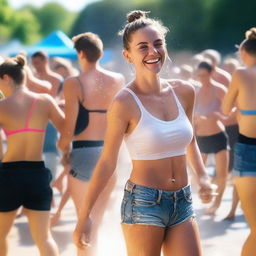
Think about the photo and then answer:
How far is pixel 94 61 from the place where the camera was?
5.90 m

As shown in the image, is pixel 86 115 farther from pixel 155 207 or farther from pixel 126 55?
pixel 155 207

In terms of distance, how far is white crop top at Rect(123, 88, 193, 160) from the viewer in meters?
3.83

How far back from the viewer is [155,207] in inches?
150

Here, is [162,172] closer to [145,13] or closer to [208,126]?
[145,13]

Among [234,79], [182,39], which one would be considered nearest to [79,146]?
[234,79]

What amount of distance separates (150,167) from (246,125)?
1982 mm

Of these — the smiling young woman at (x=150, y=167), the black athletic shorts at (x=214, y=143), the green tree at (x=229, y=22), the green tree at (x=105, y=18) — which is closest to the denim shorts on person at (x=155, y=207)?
the smiling young woman at (x=150, y=167)

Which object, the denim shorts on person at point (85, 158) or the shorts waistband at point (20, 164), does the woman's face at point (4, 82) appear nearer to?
the shorts waistband at point (20, 164)

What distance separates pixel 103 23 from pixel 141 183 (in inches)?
2731

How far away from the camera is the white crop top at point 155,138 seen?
3830mm

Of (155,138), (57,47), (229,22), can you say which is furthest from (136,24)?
(229,22)

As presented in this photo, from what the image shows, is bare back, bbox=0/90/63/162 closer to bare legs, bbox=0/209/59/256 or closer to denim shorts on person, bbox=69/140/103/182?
bare legs, bbox=0/209/59/256

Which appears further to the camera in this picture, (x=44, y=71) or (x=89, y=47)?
(x=44, y=71)

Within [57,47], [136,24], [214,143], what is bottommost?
[57,47]
